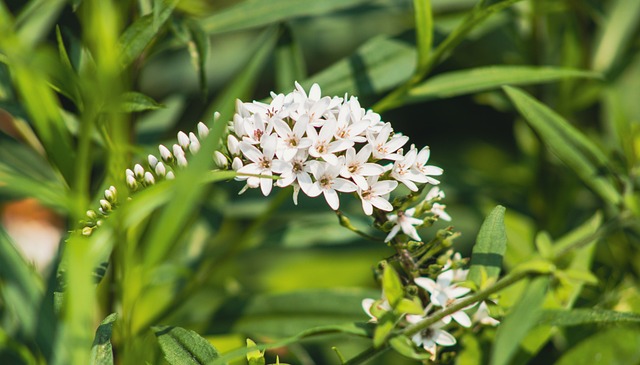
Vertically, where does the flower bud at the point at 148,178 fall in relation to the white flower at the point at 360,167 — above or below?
below

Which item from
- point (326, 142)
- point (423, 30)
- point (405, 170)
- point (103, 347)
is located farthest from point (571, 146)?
point (103, 347)

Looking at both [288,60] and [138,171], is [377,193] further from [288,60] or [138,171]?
[288,60]

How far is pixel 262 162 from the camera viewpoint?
1.01 m

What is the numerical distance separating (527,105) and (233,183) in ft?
2.37

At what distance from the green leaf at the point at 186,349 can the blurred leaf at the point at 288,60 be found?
2.18ft

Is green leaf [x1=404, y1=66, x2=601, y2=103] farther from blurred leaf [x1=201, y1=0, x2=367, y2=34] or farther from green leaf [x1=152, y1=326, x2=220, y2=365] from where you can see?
green leaf [x1=152, y1=326, x2=220, y2=365]

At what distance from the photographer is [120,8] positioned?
1.27m

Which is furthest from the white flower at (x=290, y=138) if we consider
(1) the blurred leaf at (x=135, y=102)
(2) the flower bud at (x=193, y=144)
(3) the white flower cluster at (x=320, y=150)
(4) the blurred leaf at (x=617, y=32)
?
(4) the blurred leaf at (x=617, y=32)

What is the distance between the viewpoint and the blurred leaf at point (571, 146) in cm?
130

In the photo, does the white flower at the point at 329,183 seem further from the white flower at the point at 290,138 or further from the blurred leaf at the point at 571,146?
the blurred leaf at the point at 571,146

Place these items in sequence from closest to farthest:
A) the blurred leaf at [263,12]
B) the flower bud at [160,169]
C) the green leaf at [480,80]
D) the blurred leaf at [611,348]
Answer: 1. the flower bud at [160,169]
2. the blurred leaf at [611,348]
3. the green leaf at [480,80]
4. the blurred leaf at [263,12]

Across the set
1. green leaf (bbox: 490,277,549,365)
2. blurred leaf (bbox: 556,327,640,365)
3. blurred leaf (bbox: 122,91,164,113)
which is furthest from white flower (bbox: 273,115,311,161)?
blurred leaf (bbox: 556,327,640,365)

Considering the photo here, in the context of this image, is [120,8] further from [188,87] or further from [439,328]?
[188,87]

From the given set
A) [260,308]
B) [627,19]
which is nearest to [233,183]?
[260,308]
